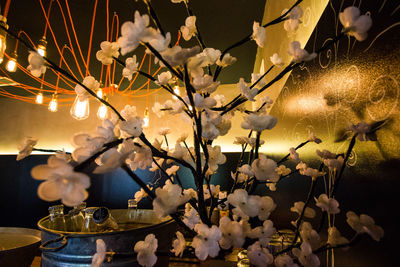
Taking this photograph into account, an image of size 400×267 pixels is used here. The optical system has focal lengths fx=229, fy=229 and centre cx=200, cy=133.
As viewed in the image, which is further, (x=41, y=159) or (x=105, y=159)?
(x=41, y=159)

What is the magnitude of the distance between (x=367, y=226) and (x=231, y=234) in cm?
19

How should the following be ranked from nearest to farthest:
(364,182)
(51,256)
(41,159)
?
(364,182), (51,256), (41,159)

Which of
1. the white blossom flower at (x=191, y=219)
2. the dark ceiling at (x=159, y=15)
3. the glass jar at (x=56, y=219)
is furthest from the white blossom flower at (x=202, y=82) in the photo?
the dark ceiling at (x=159, y=15)

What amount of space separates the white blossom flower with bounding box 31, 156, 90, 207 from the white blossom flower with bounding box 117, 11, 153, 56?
0.55 ft

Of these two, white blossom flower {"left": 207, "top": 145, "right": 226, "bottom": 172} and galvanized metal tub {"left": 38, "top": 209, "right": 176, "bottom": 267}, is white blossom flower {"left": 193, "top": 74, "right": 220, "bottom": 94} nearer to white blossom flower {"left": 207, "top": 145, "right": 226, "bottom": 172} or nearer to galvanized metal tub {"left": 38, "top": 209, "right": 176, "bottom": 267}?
white blossom flower {"left": 207, "top": 145, "right": 226, "bottom": 172}

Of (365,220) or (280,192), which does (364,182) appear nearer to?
(365,220)

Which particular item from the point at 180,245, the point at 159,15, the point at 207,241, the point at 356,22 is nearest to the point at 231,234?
the point at 207,241

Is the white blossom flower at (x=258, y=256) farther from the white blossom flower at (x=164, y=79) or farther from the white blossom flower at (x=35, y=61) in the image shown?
the white blossom flower at (x=35, y=61)

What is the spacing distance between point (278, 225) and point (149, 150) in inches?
43.9

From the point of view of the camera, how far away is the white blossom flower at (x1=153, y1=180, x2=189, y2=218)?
328 mm

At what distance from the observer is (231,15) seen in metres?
2.54

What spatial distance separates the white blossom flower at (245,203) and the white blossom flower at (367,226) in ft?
0.41

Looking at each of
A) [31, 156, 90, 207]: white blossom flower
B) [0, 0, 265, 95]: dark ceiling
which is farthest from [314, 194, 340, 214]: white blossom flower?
[0, 0, 265, 95]: dark ceiling

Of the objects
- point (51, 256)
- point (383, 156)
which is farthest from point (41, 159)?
point (383, 156)
